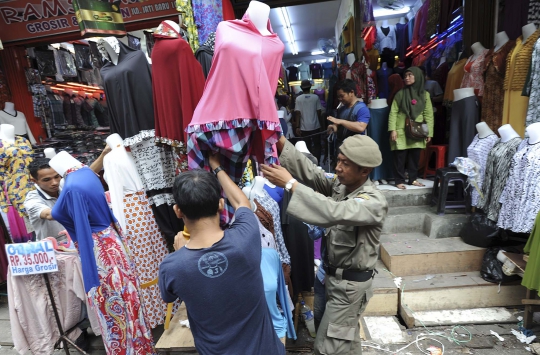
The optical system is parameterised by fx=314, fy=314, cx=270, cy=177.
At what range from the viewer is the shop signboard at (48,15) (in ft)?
14.0

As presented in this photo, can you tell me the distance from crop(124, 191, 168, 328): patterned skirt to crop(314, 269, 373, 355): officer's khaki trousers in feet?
4.89

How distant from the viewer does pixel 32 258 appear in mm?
2484

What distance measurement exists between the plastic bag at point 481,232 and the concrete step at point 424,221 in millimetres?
198

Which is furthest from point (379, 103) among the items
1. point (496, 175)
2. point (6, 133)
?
point (6, 133)

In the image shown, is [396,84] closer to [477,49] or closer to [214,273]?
[477,49]

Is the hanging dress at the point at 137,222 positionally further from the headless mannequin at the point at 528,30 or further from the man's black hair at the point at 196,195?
the headless mannequin at the point at 528,30

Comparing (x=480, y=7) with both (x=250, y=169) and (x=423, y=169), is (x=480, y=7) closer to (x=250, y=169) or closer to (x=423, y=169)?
(x=423, y=169)

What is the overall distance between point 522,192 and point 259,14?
3118 millimetres

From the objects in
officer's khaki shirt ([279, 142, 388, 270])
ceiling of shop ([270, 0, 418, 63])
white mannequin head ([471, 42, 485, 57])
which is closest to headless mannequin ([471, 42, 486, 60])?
white mannequin head ([471, 42, 485, 57])

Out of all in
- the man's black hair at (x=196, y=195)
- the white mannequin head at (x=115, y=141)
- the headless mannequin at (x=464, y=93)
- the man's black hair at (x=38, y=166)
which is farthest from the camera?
the headless mannequin at (x=464, y=93)

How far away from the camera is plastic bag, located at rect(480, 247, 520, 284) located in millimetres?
3283

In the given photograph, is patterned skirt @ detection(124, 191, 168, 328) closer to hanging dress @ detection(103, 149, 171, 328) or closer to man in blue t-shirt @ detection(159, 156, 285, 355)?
hanging dress @ detection(103, 149, 171, 328)

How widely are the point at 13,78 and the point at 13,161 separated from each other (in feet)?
9.40

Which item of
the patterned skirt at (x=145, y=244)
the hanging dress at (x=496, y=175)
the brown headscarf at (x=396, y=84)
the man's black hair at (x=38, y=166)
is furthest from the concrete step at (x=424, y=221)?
the man's black hair at (x=38, y=166)
